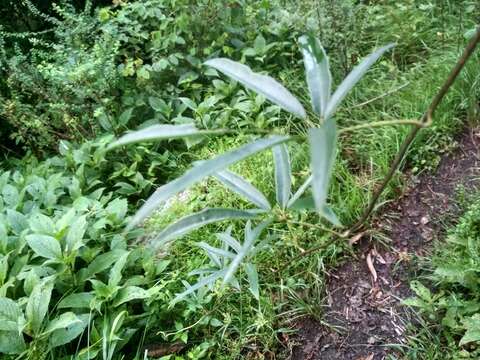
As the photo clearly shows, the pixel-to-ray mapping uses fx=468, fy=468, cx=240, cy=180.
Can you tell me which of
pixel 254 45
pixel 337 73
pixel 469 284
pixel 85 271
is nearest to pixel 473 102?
pixel 337 73

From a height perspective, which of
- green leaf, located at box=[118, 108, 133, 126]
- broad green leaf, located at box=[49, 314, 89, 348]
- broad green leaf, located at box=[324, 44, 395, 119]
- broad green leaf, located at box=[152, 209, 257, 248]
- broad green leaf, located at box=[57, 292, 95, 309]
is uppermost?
broad green leaf, located at box=[324, 44, 395, 119]

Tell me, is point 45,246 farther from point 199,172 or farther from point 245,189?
point 199,172

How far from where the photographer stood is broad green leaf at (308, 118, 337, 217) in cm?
66

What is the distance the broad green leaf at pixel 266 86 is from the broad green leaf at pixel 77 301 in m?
1.24

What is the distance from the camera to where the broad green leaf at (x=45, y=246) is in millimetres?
1982

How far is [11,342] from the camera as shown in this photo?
5.84 feet

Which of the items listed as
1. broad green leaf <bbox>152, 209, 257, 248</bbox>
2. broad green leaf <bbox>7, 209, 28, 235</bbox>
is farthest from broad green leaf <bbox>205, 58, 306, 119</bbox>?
broad green leaf <bbox>7, 209, 28, 235</bbox>

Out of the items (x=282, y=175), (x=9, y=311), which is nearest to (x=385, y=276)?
(x=282, y=175)

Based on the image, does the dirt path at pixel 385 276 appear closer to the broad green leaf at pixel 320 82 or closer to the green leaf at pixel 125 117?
the broad green leaf at pixel 320 82

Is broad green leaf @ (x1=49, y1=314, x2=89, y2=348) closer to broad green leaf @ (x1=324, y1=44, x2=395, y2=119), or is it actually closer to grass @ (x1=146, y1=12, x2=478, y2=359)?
grass @ (x1=146, y1=12, x2=478, y2=359)

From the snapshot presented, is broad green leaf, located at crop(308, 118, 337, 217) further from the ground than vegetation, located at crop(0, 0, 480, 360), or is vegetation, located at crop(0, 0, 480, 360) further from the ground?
broad green leaf, located at crop(308, 118, 337, 217)

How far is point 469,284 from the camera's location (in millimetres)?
1740

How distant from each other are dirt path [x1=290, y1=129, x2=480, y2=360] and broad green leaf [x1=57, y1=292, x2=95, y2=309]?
86 cm

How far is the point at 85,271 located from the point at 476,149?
196cm
